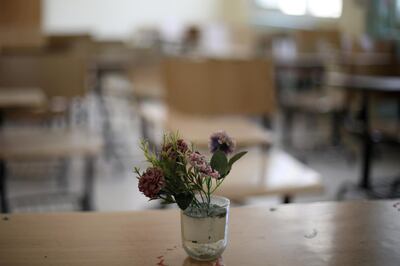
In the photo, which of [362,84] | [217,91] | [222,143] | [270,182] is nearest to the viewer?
[222,143]

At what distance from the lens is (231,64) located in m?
2.82

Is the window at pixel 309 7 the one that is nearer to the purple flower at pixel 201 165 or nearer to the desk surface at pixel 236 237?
the desk surface at pixel 236 237

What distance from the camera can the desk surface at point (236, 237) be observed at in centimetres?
91

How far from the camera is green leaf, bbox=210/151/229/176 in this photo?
3.01ft

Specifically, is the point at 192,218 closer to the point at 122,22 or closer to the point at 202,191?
the point at 202,191

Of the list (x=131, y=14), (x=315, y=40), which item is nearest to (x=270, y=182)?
(x=315, y=40)

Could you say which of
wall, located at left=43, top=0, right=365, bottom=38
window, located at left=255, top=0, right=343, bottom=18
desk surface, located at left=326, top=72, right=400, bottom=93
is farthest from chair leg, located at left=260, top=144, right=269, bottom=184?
wall, located at left=43, top=0, right=365, bottom=38

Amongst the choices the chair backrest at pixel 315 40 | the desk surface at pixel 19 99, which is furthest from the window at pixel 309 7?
the desk surface at pixel 19 99

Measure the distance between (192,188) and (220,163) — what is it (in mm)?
65

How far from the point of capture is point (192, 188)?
89cm

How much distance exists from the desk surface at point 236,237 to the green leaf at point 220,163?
139mm

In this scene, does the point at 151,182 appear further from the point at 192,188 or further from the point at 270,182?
the point at 270,182

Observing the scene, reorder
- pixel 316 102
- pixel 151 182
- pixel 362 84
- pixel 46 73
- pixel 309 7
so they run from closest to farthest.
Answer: pixel 151 182 → pixel 362 84 → pixel 46 73 → pixel 316 102 → pixel 309 7

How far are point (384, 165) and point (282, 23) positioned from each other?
12.2 ft
